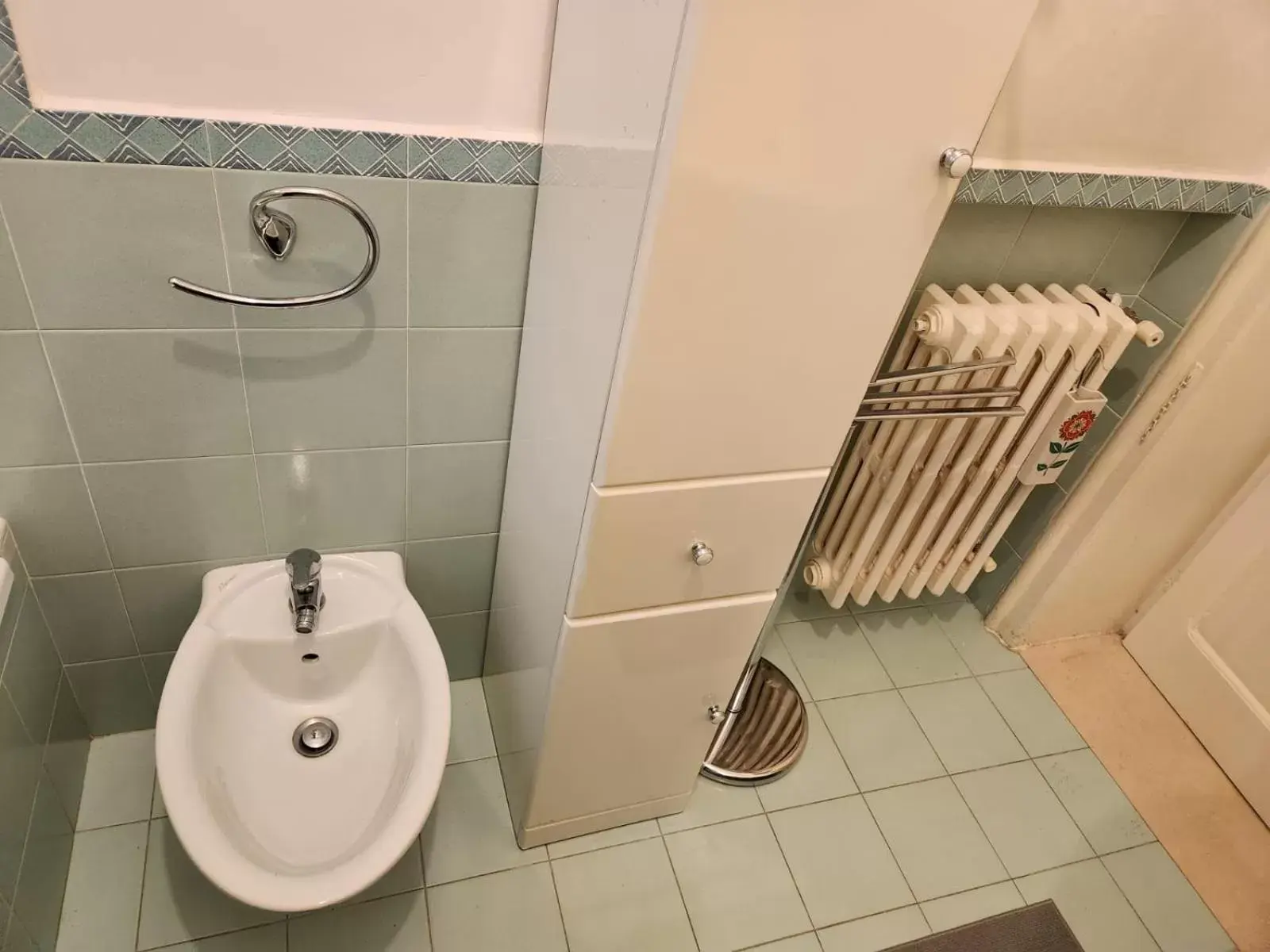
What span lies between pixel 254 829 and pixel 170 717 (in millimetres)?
182

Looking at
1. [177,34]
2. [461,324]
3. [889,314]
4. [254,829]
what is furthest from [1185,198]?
[254,829]

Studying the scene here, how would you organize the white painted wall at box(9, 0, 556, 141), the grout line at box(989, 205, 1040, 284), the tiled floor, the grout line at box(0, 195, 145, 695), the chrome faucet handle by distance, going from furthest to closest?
the grout line at box(989, 205, 1040, 284) → the tiled floor → the chrome faucet handle → the grout line at box(0, 195, 145, 695) → the white painted wall at box(9, 0, 556, 141)

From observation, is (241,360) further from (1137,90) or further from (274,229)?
(1137,90)

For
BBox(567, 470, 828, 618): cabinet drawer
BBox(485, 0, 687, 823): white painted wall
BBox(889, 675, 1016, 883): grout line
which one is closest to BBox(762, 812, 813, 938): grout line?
BBox(889, 675, 1016, 883): grout line

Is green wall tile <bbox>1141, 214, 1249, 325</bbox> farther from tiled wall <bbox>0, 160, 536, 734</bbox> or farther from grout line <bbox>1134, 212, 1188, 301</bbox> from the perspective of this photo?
tiled wall <bbox>0, 160, 536, 734</bbox>

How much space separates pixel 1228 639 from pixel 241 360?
196cm

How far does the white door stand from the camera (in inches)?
68.2

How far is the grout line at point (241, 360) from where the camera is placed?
0.96 metres

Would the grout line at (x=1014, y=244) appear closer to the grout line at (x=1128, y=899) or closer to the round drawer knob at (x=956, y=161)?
the round drawer knob at (x=956, y=161)

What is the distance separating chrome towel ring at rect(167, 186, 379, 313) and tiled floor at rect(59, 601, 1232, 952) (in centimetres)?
92

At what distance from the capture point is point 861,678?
1.88 meters

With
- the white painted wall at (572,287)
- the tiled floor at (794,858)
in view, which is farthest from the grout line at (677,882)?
the white painted wall at (572,287)

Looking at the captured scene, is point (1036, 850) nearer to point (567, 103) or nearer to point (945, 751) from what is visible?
point (945, 751)

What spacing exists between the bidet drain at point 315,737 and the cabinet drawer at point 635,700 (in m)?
0.31
